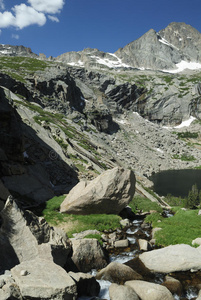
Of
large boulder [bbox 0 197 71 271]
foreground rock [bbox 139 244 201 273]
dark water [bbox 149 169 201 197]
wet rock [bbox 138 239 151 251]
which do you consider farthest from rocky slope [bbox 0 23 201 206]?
foreground rock [bbox 139 244 201 273]

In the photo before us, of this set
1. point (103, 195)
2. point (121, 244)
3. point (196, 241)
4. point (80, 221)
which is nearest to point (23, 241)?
point (121, 244)

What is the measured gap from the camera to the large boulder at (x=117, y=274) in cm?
1128

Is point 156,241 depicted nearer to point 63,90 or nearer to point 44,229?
point 44,229

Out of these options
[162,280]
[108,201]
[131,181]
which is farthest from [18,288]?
[131,181]

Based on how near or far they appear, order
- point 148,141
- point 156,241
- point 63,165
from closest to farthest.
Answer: point 156,241 < point 63,165 < point 148,141

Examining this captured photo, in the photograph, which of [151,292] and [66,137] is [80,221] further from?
[66,137]

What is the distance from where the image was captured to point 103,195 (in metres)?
19.9

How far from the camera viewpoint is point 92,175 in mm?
38781

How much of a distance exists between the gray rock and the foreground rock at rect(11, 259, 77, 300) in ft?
7.53

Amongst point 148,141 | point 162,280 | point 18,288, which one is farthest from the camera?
point 148,141

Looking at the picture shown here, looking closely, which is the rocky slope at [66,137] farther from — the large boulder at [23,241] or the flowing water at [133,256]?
the flowing water at [133,256]

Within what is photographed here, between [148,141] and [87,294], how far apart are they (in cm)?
13665

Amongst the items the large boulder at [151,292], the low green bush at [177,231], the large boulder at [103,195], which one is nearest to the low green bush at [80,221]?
the large boulder at [103,195]

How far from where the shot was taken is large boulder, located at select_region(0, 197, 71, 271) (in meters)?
10.2
